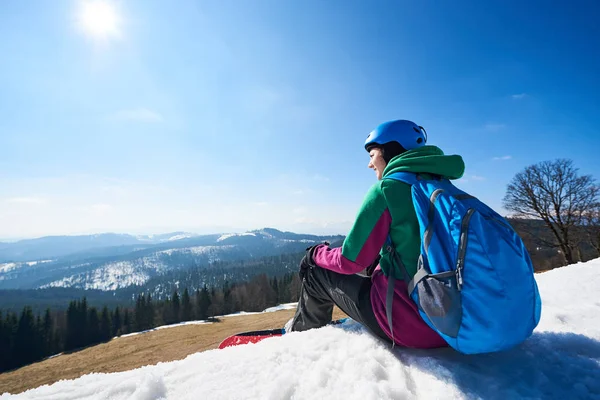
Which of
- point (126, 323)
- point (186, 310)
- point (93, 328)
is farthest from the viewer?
point (186, 310)

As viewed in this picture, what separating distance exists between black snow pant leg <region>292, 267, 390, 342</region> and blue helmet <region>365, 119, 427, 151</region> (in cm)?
163

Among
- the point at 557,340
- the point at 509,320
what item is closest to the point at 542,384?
the point at 509,320

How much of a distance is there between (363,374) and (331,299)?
1.40m

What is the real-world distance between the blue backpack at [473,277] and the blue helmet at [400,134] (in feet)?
3.94

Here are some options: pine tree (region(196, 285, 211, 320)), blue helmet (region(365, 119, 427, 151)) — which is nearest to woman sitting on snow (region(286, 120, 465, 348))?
blue helmet (region(365, 119, 427, 151))

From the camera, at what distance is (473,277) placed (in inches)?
66.3

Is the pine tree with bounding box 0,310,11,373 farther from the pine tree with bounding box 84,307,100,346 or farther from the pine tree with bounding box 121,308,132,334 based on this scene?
the pine tree with bounding box 121,308,132,334

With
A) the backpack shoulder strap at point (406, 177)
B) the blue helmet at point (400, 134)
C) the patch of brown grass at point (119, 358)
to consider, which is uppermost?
the blue helmet at point (400, 134)

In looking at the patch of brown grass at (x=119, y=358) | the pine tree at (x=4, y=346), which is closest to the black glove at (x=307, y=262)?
the patch of brown grass at (x=119, y=358)

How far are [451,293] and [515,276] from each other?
1.31 feet

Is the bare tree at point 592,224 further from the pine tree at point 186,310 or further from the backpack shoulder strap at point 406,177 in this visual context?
the pine tree at point 186,310

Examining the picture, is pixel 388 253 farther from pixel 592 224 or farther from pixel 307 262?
pixel 592 224

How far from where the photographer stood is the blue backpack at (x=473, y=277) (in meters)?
1.65

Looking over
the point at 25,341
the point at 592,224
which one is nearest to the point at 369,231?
the point at 592,224
